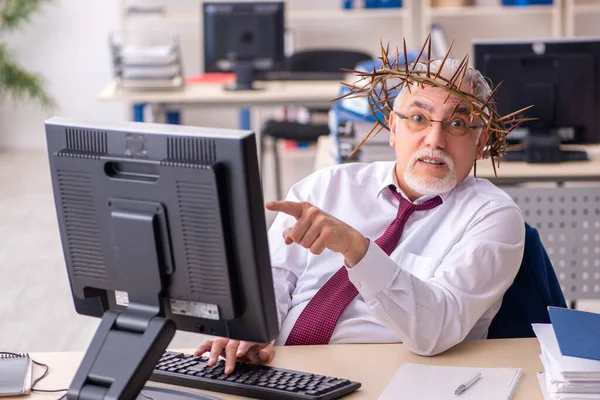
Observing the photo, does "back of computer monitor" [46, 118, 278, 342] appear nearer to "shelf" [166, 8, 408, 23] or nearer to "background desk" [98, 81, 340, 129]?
"background desk" [98, 81, 340, 129]

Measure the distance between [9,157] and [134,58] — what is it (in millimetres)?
2384

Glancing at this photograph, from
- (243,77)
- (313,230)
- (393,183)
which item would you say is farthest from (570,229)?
(243,77)

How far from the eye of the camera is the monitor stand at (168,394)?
60.2 inches

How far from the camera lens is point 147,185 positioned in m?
1.35

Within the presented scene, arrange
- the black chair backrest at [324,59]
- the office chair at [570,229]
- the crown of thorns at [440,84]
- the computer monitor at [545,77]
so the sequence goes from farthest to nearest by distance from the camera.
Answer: the black chair backrest at [324,59]
the computer monitor at [545,77]
the office chair at [570,229]
the crown of thorns at [440,84]

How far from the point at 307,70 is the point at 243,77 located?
98 cm

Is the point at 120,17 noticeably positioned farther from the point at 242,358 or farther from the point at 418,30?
the point at 242,358

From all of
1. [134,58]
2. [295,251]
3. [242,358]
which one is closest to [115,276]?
[242,358]

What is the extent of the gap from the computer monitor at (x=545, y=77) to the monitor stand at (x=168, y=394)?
7.00ft

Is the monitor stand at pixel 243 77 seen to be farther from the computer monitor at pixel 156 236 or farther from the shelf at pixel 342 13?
the computer monitor at pixel 156 236

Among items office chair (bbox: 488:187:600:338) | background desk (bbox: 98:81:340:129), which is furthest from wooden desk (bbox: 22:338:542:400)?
background desk (bbox: 98:81:340:129)

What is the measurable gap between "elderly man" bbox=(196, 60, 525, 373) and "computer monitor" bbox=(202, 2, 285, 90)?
321 cm

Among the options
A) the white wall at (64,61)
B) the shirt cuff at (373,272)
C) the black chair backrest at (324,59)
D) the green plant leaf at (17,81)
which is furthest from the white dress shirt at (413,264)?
the white wall at (64,61)

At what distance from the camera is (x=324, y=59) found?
601 centimetres
